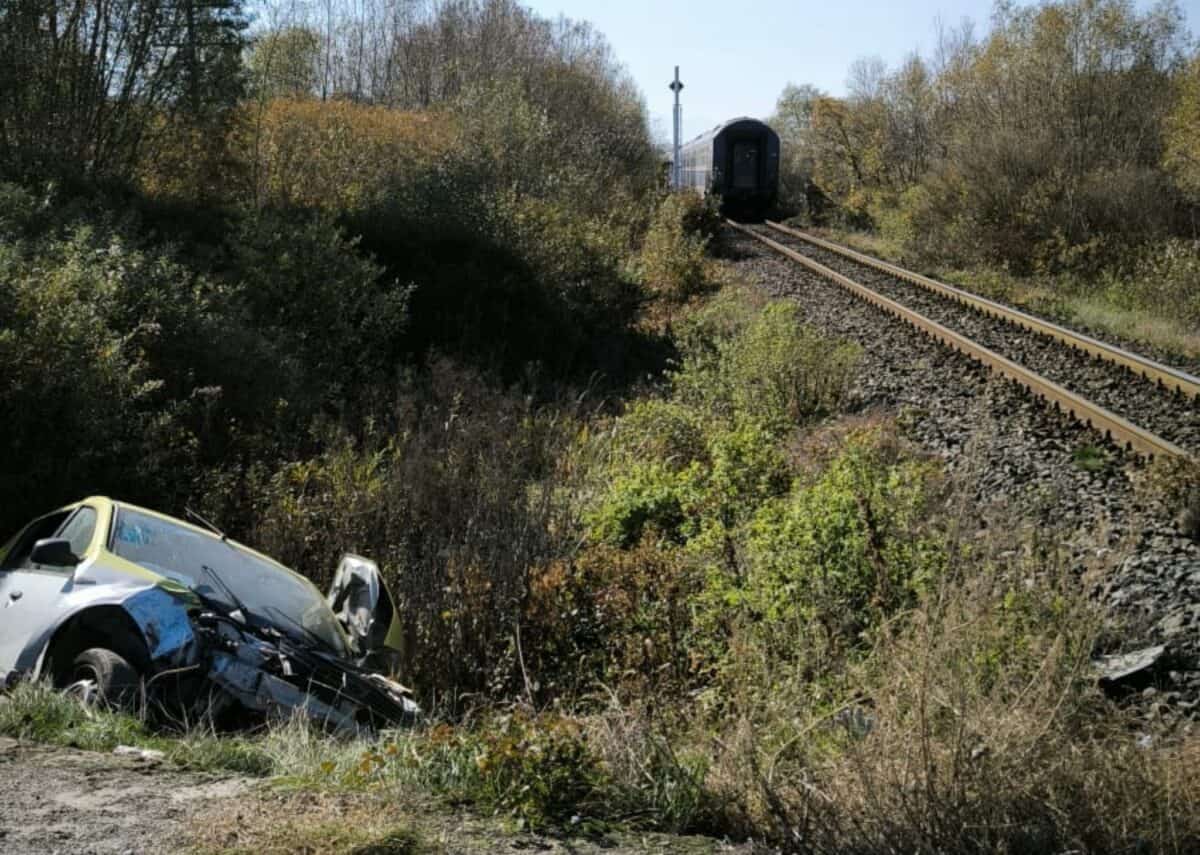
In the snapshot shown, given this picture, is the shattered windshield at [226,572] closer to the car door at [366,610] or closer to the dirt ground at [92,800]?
the car door at [366,610]

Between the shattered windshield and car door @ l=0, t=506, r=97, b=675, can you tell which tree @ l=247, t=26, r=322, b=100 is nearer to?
car door @ l=0, t=506, r=97, b=675

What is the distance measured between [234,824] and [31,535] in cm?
471

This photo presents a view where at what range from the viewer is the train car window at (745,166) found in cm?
4281

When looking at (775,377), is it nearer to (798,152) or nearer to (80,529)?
(80,529)

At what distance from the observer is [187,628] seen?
621 cm

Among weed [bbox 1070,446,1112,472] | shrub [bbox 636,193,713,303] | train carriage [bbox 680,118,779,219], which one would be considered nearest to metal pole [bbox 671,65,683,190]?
train carriage [bbox 680,118,779,219]

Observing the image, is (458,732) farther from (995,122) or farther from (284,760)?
(995,122)

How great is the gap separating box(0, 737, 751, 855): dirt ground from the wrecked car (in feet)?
4.54

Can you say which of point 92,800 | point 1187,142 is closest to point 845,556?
point 92,800

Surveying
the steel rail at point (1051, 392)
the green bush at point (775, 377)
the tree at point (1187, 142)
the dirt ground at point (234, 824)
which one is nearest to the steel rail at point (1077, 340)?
the steel rail at point (1051, 392)

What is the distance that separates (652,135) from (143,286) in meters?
53.1

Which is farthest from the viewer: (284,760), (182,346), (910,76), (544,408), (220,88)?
(910,76)

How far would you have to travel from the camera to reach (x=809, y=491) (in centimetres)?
801

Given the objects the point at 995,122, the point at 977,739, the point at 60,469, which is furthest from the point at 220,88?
the point at 977,739
